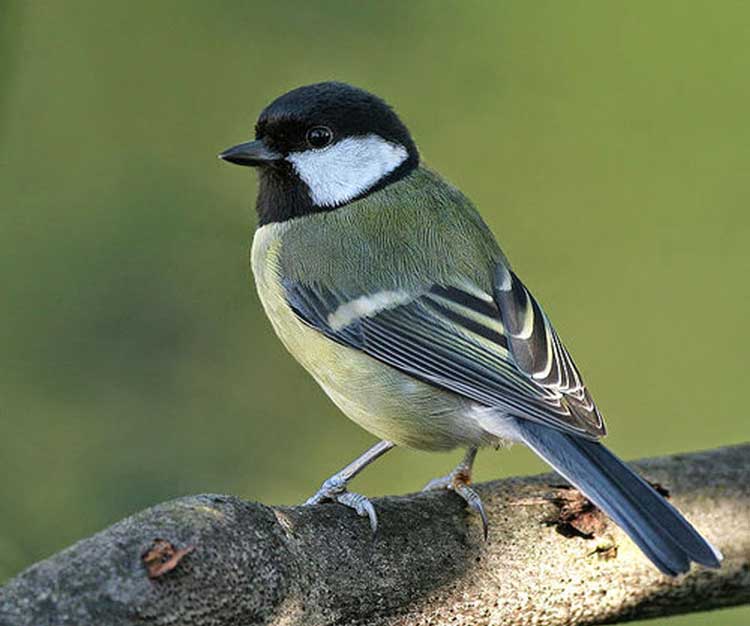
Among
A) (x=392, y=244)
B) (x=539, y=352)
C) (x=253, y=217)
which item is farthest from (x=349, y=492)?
(x=253, y=217)

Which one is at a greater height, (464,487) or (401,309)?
(401,309)

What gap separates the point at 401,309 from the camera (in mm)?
2637

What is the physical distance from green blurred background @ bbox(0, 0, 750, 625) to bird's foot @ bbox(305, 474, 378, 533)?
50 cm

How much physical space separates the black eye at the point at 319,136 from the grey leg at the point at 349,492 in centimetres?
77

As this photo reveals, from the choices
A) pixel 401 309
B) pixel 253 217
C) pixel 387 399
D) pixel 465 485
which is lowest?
pixel 465 485

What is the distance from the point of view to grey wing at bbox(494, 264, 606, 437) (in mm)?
2402

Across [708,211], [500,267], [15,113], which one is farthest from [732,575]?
[15,113]

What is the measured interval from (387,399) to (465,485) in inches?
11.4

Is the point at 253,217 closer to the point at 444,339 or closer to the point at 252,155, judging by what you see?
the point at 252,155

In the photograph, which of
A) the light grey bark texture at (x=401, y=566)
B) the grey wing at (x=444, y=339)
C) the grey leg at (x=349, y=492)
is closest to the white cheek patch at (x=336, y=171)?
the grey wing at (x=444, y=339)

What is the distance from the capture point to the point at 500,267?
2779 mm

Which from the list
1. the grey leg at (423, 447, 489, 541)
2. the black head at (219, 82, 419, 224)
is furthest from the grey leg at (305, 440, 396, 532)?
the black head at (219, 82, 419, 224)

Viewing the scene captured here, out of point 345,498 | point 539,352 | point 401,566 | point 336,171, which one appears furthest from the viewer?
point 336,171

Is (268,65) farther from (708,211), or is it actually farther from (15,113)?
(708,211)
